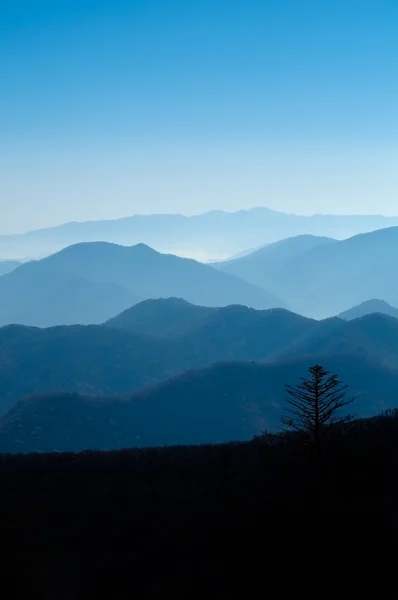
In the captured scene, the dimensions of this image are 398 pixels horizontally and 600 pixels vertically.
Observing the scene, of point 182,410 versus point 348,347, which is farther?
point 348,347

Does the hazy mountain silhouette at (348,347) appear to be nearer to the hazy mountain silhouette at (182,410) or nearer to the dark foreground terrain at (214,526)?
the hazy mountain silhouette at (182,410)

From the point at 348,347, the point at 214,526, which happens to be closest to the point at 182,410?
the point at 348,347

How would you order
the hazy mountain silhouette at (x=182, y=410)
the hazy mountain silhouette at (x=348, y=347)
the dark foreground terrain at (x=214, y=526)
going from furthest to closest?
the hazy mountain silhouette at (x=348, y=347) < the hazy mountain silhouette at (x=182, y=410) < the dark foreground terrain at (x=214, y=526)

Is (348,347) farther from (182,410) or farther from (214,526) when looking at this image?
(214,526)

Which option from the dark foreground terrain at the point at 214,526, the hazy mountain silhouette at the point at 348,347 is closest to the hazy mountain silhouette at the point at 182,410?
the hazy mountain silhouette at the point at 348,347

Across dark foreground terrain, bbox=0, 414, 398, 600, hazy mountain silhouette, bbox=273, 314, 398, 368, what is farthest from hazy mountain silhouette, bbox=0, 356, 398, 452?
dark foreground terrain, bbox=0, 414, 398, 600

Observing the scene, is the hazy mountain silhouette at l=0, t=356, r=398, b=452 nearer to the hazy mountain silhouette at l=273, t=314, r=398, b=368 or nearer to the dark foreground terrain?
the hazy mountain silhouette at l=273, t=314, r=398, b=368
